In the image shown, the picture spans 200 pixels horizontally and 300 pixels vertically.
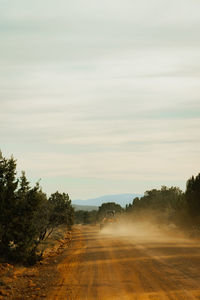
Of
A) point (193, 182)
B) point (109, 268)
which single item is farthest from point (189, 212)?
point (109, 268)

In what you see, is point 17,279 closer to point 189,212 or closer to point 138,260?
point 138,260

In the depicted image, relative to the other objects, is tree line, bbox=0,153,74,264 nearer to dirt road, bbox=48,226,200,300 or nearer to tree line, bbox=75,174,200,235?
dirt road, bbox=48,226,200,300

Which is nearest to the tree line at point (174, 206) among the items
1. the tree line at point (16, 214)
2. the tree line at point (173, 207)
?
the tree line at point (173, 207)

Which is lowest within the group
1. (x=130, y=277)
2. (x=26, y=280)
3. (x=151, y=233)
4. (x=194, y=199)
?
(x=26, y=280)

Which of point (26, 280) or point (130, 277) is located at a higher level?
point (130, 277)

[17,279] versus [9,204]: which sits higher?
[9,204]

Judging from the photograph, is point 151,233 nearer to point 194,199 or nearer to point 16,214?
point 194,199

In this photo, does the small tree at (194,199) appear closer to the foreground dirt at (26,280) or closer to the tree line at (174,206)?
the tree line at (174,206)

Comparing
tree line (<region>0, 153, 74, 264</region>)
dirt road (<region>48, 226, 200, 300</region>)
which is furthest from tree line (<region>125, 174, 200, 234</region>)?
tree line (<region>0, 153, 74, 264</region>)

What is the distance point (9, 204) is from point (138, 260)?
7972mm

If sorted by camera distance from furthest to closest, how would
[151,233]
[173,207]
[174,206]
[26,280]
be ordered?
[173,207] → [174,206] → [151,233] → [26,280]

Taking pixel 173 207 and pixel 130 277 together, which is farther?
pixel 173 207

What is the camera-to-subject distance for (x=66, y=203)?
40.2 metres

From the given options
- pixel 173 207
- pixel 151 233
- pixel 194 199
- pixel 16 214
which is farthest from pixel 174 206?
pixel 16 214
